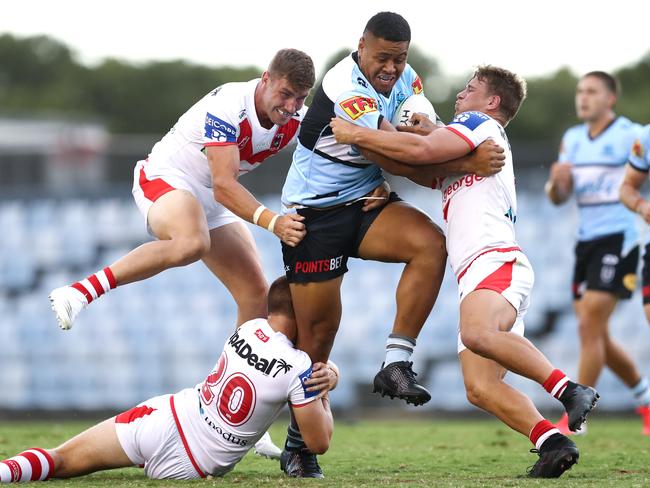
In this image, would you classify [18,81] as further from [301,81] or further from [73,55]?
[301,81]

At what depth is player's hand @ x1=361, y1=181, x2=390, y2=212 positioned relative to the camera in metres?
6.14

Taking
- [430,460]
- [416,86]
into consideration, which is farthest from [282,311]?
[430,460]

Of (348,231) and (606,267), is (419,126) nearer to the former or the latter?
(348,231)

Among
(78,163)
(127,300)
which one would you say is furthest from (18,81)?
(127,300)

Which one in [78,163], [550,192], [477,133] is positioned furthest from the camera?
[78,163]

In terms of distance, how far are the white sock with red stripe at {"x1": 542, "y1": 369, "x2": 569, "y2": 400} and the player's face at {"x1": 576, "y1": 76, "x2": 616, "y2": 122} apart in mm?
4951

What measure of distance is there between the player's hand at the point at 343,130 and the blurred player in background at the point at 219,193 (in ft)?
1.82

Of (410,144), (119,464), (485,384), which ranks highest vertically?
(410,144)

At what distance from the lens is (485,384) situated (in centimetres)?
577

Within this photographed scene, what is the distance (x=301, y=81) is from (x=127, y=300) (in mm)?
8996

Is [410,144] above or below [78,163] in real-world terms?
above

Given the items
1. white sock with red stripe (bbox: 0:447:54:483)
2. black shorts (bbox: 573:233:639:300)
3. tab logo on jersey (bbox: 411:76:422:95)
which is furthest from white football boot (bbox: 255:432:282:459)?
black shorts (bbox: 573:233:639:300)

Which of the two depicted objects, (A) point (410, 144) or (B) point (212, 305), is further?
(B) point (212, 305)

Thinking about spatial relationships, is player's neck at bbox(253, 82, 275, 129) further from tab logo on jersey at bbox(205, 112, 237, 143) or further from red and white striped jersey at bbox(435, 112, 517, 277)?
red and white striped jersey at bbox(435, 112, 517, 277)
